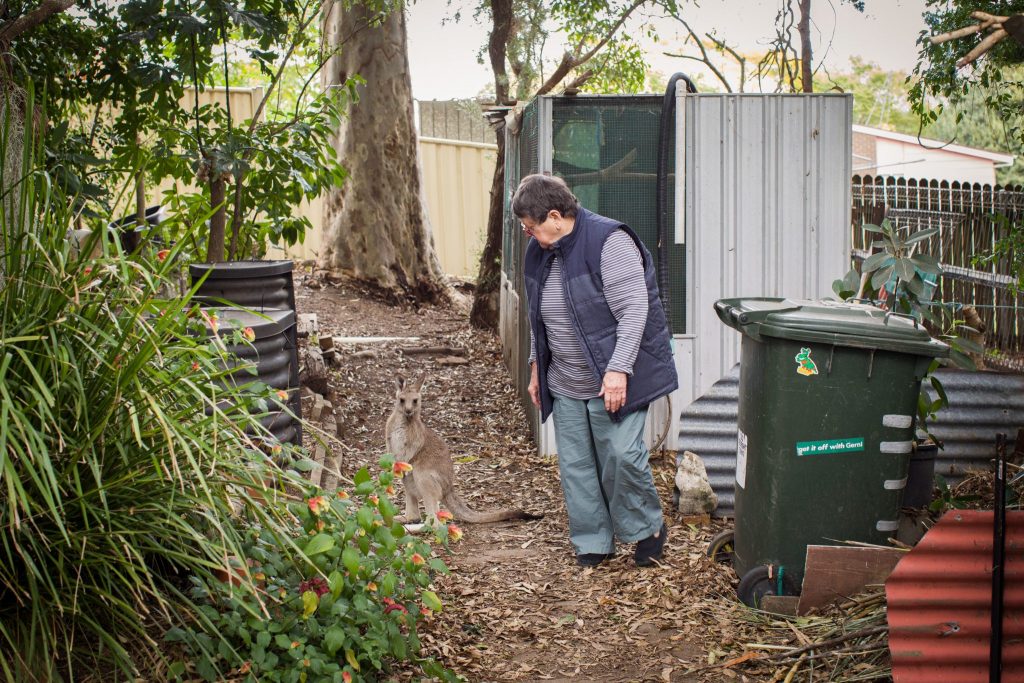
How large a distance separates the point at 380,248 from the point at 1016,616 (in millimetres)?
11544

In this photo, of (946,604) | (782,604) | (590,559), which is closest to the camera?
(946,604)

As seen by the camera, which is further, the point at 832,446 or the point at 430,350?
the point at 430,350

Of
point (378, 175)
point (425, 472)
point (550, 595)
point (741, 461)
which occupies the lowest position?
point (550, 595)

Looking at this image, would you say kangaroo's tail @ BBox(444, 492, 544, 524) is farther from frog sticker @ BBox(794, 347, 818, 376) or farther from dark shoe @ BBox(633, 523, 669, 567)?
frog sticker @ BBox(794, 347, 818, 376)

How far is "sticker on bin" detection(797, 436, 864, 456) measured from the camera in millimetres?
4162

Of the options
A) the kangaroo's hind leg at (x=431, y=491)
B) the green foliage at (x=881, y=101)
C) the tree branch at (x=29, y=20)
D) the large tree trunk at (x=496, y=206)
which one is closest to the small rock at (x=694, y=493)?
the kangaroo's hind leg at (x=431, y=491)

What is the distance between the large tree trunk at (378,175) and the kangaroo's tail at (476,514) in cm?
823

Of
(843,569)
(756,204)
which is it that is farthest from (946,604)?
(756,204)

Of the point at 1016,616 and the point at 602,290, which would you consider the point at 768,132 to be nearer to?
the point at 602,290

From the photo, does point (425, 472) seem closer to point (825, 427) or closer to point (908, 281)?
point (825, 427)

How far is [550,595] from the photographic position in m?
4.86

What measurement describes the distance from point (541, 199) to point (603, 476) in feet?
4.59

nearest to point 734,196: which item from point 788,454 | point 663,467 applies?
point 663,467

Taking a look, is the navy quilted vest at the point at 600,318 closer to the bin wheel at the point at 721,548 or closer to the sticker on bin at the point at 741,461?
the sticker on bin at the point at 741,461
